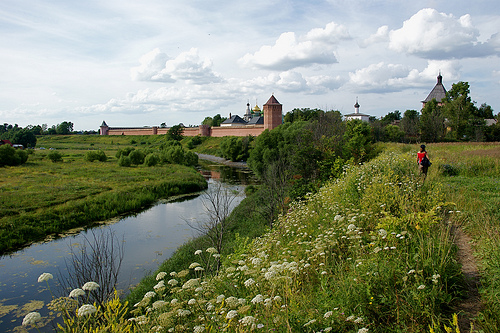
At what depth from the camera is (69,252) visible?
39.0 feet

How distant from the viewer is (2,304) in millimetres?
8383

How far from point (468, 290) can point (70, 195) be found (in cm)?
1977

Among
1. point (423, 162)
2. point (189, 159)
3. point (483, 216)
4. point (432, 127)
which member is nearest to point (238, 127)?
point (189, 159)

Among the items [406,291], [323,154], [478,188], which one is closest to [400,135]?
[323,154]

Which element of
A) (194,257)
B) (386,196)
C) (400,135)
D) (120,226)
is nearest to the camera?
(386,196)

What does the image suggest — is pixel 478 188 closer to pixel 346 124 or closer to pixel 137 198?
pixel 346 124

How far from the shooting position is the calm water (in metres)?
8.42

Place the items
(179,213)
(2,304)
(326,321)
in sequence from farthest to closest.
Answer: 1. (179,213)
2. (2,304)
3. (326,321)

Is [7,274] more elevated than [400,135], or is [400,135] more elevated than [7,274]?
[400,135]

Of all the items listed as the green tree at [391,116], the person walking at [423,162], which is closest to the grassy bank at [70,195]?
the person walking at [423,162]

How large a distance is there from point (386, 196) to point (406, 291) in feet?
8.53

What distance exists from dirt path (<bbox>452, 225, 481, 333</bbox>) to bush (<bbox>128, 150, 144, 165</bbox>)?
3380cm

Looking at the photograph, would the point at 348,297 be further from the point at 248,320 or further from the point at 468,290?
the point at 468,290

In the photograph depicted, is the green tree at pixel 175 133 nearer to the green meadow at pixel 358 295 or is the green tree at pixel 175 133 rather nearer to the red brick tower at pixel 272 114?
the red brick tower at pixel 272 114
